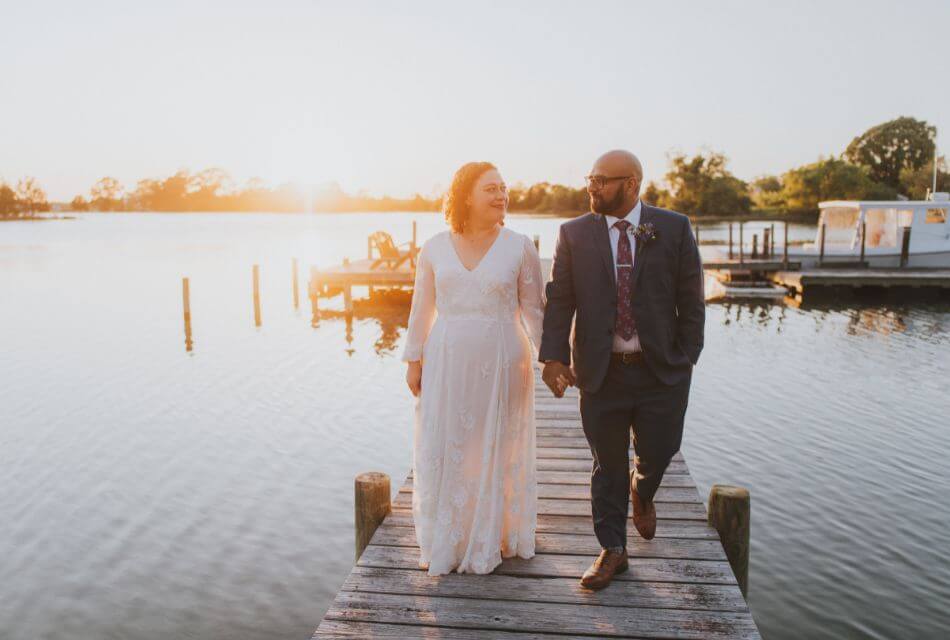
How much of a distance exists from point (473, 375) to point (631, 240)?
94cm

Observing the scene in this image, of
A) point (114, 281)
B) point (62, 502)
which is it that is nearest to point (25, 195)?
point (114, 281)

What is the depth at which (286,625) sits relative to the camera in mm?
5863

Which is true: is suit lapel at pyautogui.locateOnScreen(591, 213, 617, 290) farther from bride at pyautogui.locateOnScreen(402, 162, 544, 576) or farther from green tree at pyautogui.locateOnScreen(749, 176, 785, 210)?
green tree at pyautogui.locateOnScreen(749, 176, 785, 210)

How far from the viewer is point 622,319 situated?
3.34 metres

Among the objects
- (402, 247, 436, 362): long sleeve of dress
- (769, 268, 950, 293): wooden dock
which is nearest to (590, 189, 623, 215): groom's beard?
(402, 247, 436, 362): long sleeve of dress

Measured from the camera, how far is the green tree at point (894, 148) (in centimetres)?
7856

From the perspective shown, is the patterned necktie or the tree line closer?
the patterned necktie

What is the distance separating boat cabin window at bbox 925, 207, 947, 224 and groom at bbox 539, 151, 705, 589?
86.0 feet

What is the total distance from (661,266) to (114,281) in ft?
104

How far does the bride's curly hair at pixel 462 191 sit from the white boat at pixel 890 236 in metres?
25.1

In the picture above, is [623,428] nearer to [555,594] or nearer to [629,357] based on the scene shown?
[629,357]

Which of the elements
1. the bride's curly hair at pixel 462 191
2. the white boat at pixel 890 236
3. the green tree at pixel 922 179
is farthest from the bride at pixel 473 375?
the green tree at pixel 922 179

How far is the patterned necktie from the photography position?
330cm

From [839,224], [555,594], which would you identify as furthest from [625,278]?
[839,224]
